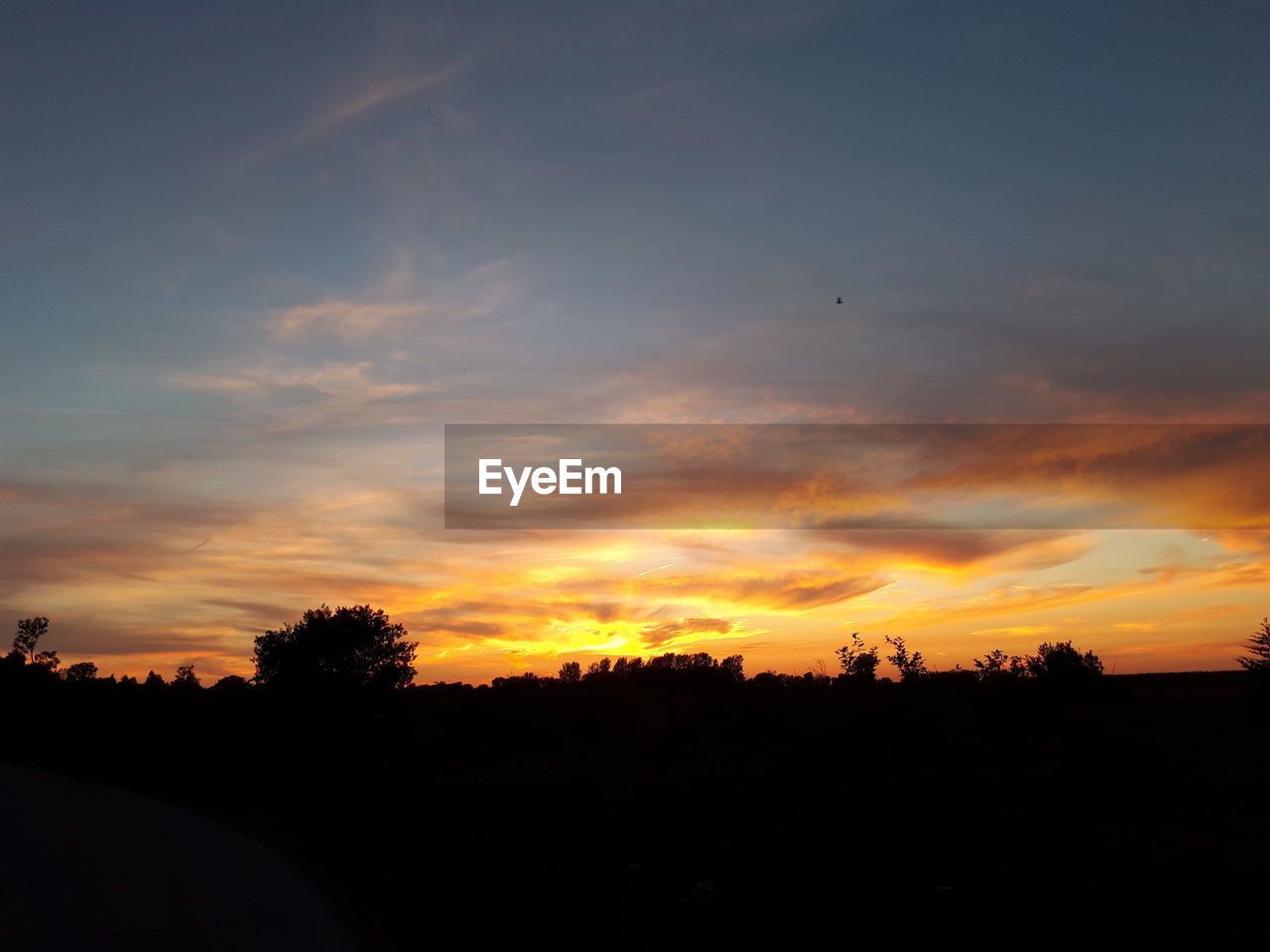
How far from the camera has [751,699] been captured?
34.0m

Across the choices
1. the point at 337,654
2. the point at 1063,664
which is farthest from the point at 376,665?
the point at 1063,664

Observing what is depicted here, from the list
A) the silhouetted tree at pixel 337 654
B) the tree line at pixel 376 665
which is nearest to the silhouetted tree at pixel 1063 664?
the tree line at pixel 376 665

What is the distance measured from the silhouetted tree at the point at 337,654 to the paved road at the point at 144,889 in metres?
29.0

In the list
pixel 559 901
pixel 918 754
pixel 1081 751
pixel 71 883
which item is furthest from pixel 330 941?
pixel 1081 751

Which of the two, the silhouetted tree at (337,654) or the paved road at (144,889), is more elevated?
the silhouetted tree at (337,654)

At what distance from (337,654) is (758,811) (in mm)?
39422

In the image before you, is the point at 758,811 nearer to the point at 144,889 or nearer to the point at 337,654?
the point at 144,889

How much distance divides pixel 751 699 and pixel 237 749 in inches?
807

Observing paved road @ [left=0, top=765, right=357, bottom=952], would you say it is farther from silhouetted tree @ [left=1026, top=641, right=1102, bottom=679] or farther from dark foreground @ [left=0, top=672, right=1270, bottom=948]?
silhouetted tree @ [left=1026, top=641, right=1102, bottom=679]

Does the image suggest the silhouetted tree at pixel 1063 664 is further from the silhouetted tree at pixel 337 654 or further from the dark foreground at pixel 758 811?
the silhouetted tree at pixel 337 654

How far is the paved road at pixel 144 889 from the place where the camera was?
33.2 ft

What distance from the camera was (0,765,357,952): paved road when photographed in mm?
10109

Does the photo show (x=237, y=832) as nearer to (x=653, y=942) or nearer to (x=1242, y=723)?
(x=653, y=942)

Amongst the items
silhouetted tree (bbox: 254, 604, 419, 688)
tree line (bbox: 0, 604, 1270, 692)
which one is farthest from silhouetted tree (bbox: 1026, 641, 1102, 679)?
silhouetted tree (bbox: 254, 604, 419, 688)
